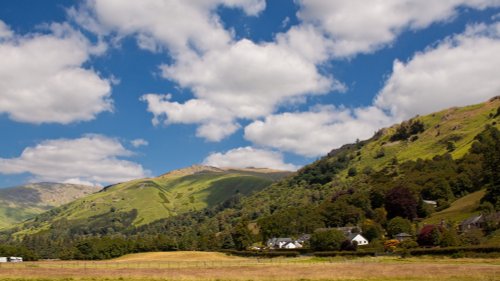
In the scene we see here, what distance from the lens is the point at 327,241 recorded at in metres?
150

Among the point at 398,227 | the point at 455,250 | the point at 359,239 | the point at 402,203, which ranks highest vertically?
the point at 402,203

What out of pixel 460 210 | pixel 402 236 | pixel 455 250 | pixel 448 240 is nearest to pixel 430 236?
pixel 448 240

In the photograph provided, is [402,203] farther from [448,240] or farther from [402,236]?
[448,240]

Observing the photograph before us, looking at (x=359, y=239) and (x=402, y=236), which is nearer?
(x=402, y=236)

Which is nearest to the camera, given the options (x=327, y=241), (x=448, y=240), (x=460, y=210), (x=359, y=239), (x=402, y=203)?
(x=448, y=240)

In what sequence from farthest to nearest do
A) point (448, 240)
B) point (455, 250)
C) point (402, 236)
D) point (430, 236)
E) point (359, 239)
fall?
point (359, 239) → point (402, 236) → point (430, 236) → point (448, 240) → point (455, 250)

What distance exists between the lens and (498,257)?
83.9 metres

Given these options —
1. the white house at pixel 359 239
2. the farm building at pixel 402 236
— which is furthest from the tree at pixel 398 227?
the white house at pixel 359 239

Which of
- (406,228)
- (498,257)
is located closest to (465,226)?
Answer: (406,228)

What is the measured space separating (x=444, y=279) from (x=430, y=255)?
53.8 m

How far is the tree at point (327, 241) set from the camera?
14838cm

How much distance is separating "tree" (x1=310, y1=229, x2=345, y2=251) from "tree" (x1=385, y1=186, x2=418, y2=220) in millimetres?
45671

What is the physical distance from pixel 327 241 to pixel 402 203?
5141 cm

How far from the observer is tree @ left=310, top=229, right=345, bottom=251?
14838cm
